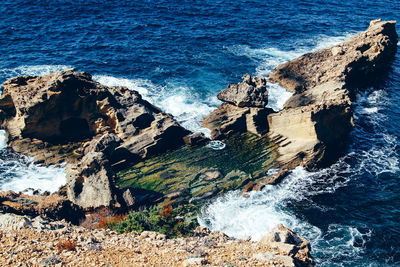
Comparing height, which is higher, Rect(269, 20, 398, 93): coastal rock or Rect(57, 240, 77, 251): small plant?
Rect(269, 20, 398, 93): coastal rock

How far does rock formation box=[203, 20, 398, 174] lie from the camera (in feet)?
126

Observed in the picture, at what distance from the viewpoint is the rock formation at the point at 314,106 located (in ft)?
126

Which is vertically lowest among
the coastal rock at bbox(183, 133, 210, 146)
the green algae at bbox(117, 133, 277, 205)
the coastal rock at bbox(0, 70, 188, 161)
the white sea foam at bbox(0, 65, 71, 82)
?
the green algae at bbox(117, 133, 277, 205)

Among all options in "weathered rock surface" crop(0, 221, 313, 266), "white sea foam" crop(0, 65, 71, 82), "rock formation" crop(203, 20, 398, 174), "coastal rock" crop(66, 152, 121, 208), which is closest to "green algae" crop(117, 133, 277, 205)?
"rock formation" crop(203, 20, 398, 174)

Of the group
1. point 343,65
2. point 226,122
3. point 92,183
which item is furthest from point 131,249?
point 343,65

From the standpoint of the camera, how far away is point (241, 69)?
188 feet

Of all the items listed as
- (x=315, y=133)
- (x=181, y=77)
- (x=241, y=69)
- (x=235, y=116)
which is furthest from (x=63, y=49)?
(x=315, y=133)

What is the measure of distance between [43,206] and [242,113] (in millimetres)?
21284

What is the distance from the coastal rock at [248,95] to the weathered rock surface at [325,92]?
2340mm

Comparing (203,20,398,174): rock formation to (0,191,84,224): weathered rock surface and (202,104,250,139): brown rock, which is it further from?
(0,191,84,224): weathered rock surface

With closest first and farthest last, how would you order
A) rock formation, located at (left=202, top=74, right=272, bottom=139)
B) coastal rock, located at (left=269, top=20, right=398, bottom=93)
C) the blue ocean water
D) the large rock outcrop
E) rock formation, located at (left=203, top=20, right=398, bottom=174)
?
the blue ocean water, the large rock outcrop, rock formation, located at (left=203, top=20, right=398, bottom=174), rock formation, located at (left=202, top=74, right=272, bottom=139), coastal rock, located at (left=269, top=20, right=398, bottom=93)

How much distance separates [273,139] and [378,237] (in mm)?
13828

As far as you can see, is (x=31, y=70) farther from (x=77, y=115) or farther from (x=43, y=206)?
(x=43, y=206)

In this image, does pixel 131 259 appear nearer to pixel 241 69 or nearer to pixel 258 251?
pixel 258 251
